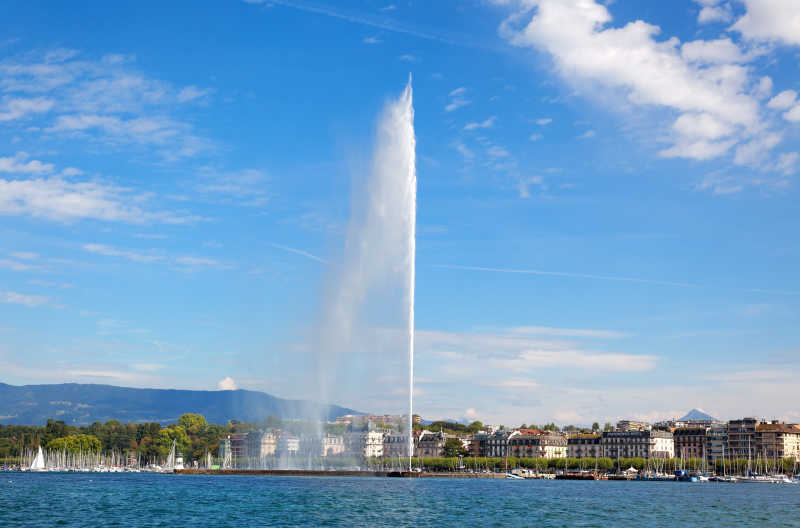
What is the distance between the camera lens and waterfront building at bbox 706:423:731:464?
173500 millimetres

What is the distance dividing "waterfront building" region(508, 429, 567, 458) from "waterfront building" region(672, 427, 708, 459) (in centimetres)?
2302

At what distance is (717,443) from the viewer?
176125 millimetres

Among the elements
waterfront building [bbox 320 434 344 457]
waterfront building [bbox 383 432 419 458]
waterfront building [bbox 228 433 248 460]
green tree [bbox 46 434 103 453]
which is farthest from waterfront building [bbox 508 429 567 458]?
green tree [bbox 46 434 103 453]

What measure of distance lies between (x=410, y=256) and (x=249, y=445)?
377 feet

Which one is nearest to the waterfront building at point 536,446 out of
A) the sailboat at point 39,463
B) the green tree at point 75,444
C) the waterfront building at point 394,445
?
the waterfront building at point 394,445

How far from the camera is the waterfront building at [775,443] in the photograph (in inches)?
6594

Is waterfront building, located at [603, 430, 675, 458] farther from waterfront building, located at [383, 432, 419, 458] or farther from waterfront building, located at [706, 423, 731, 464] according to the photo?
waterfront building, located at [383, 432, 419, 458]

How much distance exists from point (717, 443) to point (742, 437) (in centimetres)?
583

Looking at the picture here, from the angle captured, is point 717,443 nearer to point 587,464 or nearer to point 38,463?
point 587,464

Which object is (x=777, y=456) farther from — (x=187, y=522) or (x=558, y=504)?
(x=187, y=522)

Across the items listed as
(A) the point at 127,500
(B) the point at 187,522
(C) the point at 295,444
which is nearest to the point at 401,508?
(B) the point at 187,522

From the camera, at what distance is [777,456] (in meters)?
167

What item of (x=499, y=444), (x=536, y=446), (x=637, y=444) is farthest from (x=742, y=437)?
(x=499, y=444)

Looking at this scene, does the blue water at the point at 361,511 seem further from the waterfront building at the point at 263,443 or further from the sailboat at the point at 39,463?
the sailboat at the point at 39,463
